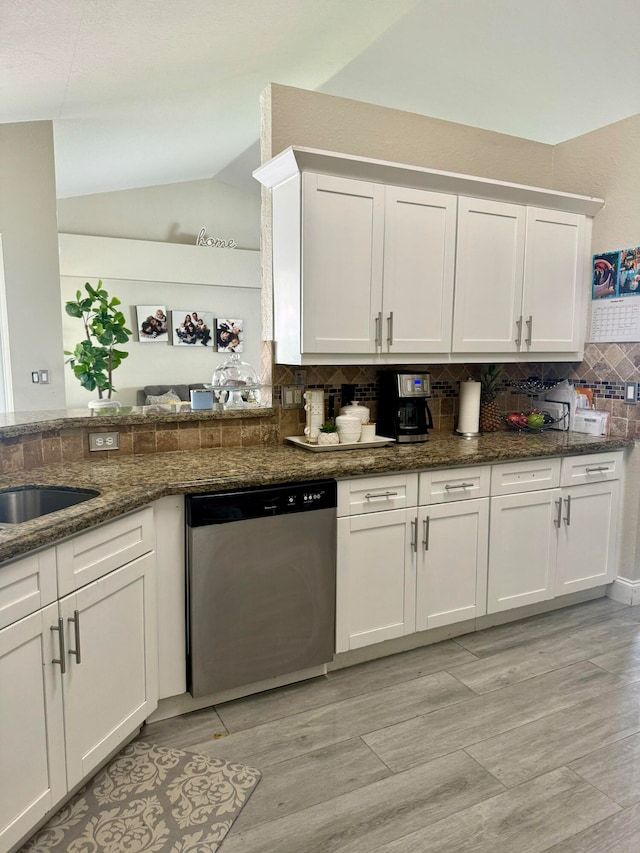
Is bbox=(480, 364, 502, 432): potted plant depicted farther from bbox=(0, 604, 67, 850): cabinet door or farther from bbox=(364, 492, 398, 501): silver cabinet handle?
bbox=(0, 604, 67, 850): cabinet door

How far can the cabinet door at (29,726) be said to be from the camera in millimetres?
1491

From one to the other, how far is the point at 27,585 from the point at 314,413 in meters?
1.55

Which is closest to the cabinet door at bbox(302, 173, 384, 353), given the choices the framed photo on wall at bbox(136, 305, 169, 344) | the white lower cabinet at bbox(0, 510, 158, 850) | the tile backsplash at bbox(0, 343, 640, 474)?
the tile backsplash at bbox(0, 343, 640, 474)

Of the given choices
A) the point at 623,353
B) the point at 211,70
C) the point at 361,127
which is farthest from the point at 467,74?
the point at 623,353

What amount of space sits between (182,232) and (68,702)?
6581 millimetres

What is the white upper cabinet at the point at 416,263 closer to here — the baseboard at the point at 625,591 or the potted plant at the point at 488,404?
the potted plant at the point at 488,404

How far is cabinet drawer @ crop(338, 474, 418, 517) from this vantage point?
2.46 metres

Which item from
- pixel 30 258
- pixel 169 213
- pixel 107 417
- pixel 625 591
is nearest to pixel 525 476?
pixel 625 591

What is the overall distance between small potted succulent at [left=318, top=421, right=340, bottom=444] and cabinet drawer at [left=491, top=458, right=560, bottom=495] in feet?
2.56

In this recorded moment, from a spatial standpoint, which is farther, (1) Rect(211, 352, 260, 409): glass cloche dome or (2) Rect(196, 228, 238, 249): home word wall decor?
(2) Rect(196, 228, 238, 249): home word wall decor

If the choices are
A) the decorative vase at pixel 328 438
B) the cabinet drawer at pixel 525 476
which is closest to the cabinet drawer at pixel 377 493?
the decorative vase at pixel 328 438

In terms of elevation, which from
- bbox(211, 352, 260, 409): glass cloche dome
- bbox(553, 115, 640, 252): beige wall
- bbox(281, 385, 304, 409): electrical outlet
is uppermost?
bbox(553, 115, 640, 252): beige wall

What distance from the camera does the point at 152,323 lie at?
23.1 ft

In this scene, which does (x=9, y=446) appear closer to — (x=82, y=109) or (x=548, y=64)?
(x=82, y=109)
